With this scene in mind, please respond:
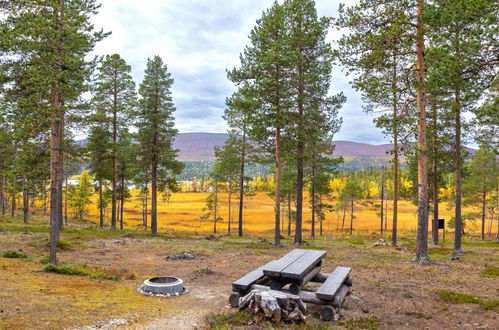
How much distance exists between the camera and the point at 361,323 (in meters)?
6.53

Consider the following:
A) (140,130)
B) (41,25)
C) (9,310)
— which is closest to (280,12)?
(41,25)

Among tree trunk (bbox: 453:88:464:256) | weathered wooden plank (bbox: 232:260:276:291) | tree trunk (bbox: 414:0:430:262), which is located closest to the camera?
weathered wooden plank (bbox: 232:260:276:291)

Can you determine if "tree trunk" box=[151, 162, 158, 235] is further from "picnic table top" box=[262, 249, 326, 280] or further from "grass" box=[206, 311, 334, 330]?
"grass" box=[206, 311, 334, 330]

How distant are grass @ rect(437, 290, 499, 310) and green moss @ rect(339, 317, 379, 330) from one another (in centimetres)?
296

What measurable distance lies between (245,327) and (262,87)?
15.4 m

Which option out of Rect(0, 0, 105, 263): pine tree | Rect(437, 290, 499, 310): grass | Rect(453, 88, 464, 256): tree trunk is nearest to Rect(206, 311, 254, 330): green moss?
Rect(437, 290, 499, 310): grass

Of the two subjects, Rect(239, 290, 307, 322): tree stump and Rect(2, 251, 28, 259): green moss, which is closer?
Rect(239, 290, 307, 322): tree stump

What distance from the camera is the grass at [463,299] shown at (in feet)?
25.3

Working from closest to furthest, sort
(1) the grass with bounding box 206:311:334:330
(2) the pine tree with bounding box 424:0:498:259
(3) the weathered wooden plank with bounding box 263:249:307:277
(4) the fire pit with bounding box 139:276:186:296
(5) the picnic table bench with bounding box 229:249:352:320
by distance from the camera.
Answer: (1) the grass with bounding box 206:311:334:330, (5) the picnic table bench with bounding box 229:249:352:320, (3) the weathered wooden plank with bounding box 263:249:307:277, (4) the fire pit with bounding box 139:276:186:296, (2) the pine tree with bounding box 424:0:498:259

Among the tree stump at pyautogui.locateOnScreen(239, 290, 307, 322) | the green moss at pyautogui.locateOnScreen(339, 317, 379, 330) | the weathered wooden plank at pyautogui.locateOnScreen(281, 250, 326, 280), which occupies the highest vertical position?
the weathered wooden plank at pyautogui.locateOnScreen(281, 250, 326, 280)

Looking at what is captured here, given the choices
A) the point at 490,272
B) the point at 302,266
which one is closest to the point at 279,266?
the point at 302,266

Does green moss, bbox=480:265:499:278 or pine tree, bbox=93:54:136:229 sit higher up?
pine tree, bbox=93:54:136:229

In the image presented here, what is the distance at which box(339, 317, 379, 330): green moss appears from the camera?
20.8 feet

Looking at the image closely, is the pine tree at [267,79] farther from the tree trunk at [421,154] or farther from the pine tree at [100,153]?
the pine tree at [100,153]
